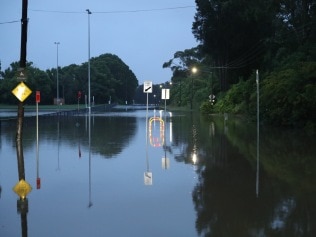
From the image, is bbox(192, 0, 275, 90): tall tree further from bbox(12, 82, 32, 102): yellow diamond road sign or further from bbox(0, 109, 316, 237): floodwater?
bbox(0, 109, 316, 237): floodwater

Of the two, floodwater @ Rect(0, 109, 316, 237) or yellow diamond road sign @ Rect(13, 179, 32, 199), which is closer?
floodwater @ Rect(0, 109, 316, 237)

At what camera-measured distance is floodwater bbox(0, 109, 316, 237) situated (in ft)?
23.6

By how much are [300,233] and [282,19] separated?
49059 mm

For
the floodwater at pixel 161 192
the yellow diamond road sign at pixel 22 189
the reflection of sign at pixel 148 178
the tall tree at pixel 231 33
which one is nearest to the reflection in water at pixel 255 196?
the floodwater at pixel 161 192

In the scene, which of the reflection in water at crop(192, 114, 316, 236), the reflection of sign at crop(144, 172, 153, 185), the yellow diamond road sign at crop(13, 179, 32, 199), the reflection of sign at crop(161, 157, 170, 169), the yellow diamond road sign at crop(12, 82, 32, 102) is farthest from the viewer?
the yellow diamond road sign at crop(12, 82, 32, 102)

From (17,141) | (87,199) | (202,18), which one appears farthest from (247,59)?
(87,199)

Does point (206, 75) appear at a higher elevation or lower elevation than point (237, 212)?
higher

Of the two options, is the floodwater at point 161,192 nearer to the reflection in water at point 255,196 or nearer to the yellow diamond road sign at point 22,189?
the reflection in water at point 255,196

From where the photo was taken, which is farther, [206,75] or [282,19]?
[206,75]

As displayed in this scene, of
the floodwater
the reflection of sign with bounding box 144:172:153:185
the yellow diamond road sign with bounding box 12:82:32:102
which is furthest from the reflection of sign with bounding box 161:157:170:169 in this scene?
the yellow diamond road sign with bounding box 12:82:32:102

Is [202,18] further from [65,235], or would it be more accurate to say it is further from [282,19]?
[65,235]

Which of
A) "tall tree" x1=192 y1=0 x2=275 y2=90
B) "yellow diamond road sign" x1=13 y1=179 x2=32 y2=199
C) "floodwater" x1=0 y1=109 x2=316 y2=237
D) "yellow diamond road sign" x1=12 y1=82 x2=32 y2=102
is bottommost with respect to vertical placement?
"floodwater" x1=0 y1=109 x2=316 y2=237

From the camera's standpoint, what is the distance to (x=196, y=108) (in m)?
80.6

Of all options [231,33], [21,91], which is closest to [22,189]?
[21,91]
